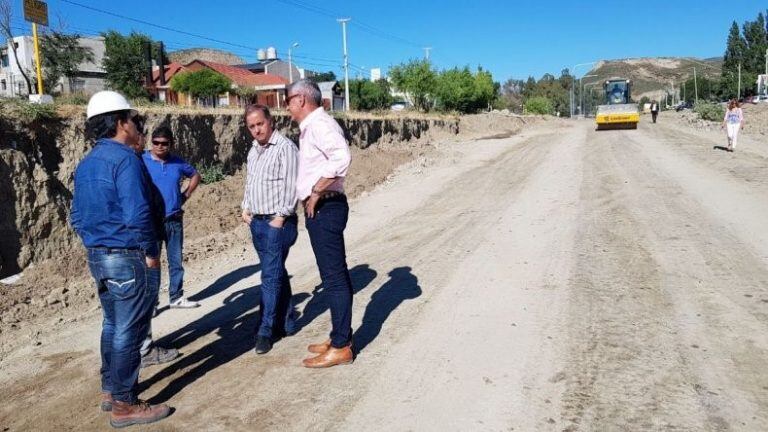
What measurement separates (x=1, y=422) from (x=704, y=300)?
536 cm

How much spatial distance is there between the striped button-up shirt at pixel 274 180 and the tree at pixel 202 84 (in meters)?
39.2

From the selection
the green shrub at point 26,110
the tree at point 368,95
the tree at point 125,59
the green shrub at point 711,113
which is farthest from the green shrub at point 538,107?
the green shrub at point 26,110

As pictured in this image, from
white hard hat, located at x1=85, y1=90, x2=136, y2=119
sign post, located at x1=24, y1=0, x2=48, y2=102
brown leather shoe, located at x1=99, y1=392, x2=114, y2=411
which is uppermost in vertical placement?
sign post, located at x1=24, y1=0, x2=48, y2=102

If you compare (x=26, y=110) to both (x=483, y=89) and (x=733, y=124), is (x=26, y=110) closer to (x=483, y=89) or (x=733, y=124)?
(x=733, y=124)

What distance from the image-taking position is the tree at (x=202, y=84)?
135ft

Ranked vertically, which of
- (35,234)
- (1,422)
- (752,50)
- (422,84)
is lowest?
Answer: (1,422)

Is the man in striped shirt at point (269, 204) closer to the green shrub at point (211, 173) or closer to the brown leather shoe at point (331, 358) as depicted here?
the brown leather shoe at point (331, 358)

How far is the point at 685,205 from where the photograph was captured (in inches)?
366

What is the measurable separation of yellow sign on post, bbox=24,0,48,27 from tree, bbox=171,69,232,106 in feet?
101

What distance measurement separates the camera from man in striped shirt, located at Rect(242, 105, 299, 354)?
13.9 feet

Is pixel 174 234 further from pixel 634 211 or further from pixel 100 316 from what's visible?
pixel 634 211

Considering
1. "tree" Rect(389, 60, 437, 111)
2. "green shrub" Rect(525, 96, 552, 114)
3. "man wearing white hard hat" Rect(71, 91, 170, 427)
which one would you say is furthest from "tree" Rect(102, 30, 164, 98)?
"green shrub" Rect(525, 96, 552, 114)

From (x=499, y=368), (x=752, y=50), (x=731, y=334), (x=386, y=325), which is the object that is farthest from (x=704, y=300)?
(x=752, y=50)

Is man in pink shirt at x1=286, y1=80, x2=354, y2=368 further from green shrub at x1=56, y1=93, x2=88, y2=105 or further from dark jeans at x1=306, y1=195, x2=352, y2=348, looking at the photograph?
green shrub at x1=56, y1=93, x2=88, y2=105
